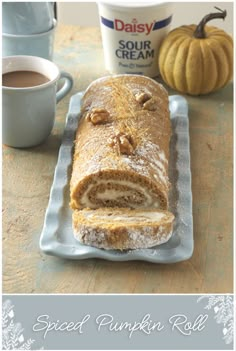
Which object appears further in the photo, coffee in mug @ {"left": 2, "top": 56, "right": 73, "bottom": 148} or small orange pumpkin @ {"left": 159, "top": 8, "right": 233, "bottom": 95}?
small orange pumpkin @ {"left": 159, "top": 8, "right": 233, "bottom": 95}

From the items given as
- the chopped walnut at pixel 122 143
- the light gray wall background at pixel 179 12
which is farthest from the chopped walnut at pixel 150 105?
the light gray wall background at pixel 179 12

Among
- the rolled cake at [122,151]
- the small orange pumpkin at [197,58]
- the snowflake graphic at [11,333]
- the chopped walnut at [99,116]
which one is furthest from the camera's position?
the small orange pumpkin at [197,58]

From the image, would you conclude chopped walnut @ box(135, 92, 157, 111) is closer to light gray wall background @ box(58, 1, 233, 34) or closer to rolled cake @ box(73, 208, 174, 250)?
rolled cake @ box(73, 208, 174, 250)

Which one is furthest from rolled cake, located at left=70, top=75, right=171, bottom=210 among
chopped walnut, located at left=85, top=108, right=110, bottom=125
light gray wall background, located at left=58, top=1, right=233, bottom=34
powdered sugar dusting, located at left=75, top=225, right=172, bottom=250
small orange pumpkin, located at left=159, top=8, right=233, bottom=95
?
light gray wall background, located at left=58, top=1, right=233, bottom=34

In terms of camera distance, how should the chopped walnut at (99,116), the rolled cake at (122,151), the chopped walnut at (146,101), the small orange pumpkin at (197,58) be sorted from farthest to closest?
the small orange pumpkin at (197,58) → the chopped walnut at (146,101) → the chopped walnut at (99,116) → the rolled cake at (122,151)

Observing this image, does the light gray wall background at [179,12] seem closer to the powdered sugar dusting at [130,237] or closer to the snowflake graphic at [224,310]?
the powdered sugar dusting at [130,237]

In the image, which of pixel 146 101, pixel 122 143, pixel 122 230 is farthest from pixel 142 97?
pixel 122 230
